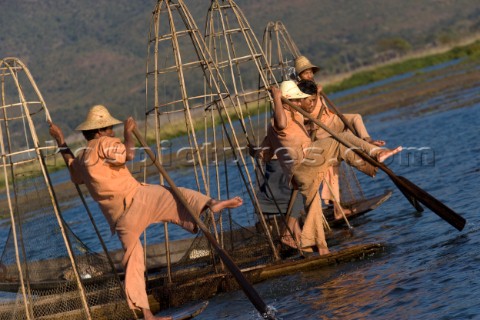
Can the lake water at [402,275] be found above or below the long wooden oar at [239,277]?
below

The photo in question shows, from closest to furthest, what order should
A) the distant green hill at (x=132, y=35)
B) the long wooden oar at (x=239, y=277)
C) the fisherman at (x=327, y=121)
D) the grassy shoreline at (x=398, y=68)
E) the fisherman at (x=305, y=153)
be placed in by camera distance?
the long wooden oar at (x=239, y=277) < the fisherman at (x=305, y=153) < the fisherman at (x=327, y=121) < the grassy shoreline at (x=398, y=68) < the distant green hill at (x=132, y=35)

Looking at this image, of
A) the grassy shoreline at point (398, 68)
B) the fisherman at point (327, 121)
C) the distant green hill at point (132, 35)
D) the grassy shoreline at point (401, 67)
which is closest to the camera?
the fisherman at point (327, 121)

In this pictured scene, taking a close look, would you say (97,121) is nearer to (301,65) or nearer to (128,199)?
(128,199)

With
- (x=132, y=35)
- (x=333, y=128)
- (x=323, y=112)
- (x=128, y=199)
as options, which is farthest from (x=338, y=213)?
(x=132, y=35)

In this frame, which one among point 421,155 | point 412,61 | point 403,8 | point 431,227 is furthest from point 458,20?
point 431,227

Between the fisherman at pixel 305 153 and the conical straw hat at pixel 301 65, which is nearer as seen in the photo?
the fisherman at pixel 305 153

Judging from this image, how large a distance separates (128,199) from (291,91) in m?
2.31

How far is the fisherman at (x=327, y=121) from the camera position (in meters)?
10.2

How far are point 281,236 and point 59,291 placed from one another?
7.93 ft

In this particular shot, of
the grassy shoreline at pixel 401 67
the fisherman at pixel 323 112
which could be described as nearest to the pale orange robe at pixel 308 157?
the fisherman at pixel 323 112

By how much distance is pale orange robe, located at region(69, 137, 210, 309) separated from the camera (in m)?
7.56

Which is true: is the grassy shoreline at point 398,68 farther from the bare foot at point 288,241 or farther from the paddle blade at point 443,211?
the paddle blade at point 443,211

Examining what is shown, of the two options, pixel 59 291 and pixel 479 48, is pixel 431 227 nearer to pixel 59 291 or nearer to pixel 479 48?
pixel 59 291

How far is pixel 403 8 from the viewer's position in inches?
4284
